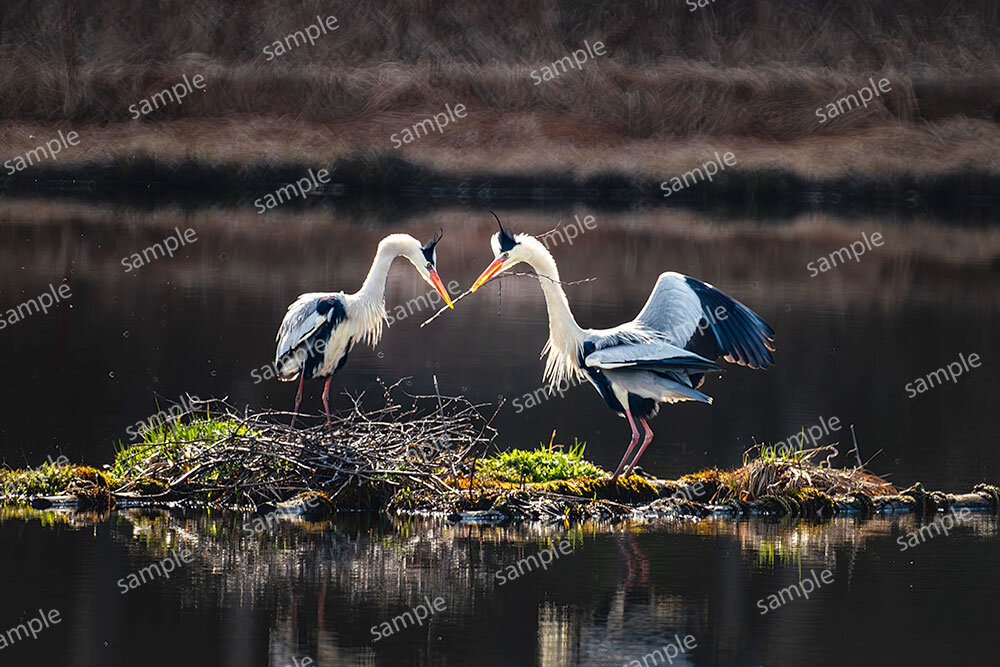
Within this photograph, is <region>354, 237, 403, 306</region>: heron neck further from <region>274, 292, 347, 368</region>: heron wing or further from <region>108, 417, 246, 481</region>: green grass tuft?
<region>108, 417, 246, 481</region>: green grass tuft

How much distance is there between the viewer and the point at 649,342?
11.2 m

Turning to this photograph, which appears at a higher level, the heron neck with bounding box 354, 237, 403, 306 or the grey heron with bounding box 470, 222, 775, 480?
the heron neck with bounding box 354, 237, 403, 306

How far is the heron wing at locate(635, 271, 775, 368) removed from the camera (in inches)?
457

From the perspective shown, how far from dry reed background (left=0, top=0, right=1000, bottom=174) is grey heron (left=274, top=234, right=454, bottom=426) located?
33671mm

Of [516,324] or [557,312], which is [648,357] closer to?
[557,312]

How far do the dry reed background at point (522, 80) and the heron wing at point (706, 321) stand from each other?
1371 inches

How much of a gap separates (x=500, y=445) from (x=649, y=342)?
10.5 feet

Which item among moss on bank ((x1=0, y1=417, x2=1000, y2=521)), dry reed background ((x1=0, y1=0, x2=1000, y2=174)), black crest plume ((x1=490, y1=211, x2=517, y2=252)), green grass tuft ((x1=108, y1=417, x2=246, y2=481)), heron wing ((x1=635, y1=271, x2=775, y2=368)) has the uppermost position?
dry reed background ((x1=0, y1=0, x2=1000, y2=174))

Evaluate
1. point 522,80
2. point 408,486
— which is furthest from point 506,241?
point 522,80

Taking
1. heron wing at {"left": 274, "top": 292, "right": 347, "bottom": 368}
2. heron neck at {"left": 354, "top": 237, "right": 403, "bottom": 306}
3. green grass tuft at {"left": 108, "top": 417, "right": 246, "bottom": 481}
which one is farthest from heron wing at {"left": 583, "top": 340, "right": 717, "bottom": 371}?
green grass tuft at {"left": 108, "top": 417, "right": 246, "bottom": 481}

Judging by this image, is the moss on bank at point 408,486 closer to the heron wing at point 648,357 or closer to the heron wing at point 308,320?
the heron wing at point 648,357

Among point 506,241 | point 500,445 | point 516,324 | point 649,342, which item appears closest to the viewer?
point 649,342

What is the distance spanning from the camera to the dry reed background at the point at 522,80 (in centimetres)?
4897

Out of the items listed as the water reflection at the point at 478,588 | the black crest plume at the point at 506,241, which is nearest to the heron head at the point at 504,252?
the black crest plume at the point at 506,241
